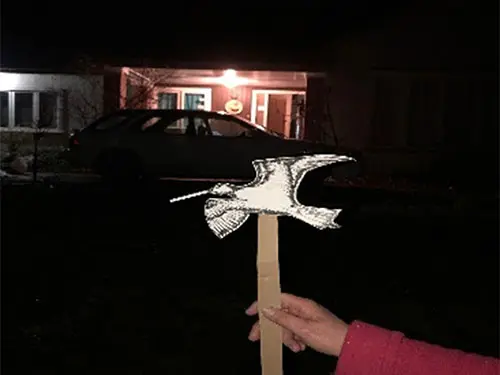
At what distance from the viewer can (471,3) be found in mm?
14594

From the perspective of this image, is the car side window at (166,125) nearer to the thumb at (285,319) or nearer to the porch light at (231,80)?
the porch light at (231,80)

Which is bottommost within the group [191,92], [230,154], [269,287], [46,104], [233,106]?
[230,154]

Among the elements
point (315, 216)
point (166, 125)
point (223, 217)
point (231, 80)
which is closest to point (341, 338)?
point (315, 216)

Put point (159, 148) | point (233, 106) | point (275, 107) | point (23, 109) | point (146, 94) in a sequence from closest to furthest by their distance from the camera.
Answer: point (159, 148) < point (146, 94) < point (23, 109) < point (233, 106) < point (275, 107)

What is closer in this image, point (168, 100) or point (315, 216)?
point (315, 216)

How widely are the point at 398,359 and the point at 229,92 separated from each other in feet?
54.5

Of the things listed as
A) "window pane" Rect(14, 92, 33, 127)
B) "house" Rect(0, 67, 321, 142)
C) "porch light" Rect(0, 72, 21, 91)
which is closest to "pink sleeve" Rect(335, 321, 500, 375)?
"house" Rect(0, 67, 321, 142)

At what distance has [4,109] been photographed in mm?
17234

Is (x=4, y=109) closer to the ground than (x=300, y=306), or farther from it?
farther from it

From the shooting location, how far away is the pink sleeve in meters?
1.42

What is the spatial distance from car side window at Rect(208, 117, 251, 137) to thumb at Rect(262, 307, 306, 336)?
10.2 metres

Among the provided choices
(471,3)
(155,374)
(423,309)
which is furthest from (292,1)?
(155,374)

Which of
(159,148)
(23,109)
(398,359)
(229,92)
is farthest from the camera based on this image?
(229,92)

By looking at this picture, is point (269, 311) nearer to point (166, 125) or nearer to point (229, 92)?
point (166, 125)
